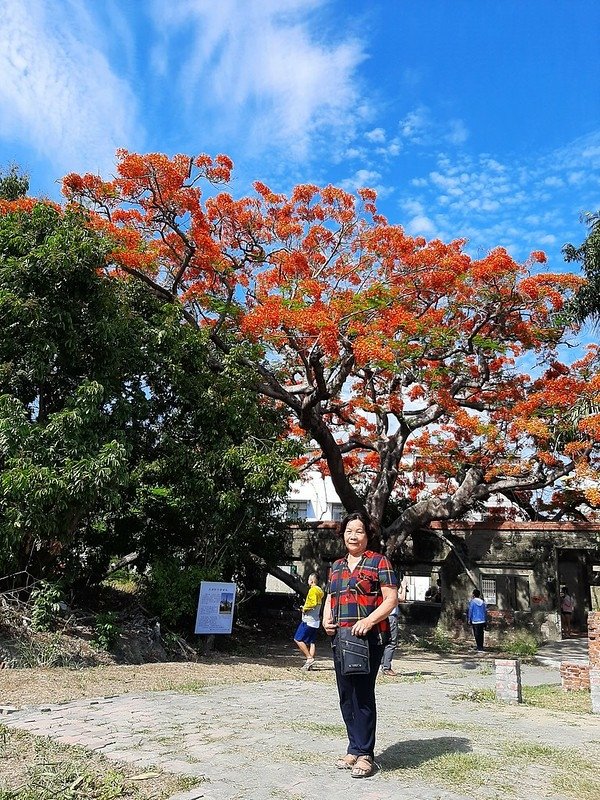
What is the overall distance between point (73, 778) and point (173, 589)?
7056 mm

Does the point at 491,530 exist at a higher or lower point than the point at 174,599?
higher

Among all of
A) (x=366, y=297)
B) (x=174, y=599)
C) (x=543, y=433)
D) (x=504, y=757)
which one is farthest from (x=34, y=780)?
(x=543, y=433)

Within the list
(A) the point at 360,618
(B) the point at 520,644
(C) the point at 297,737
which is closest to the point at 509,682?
(C) the point at 297,737

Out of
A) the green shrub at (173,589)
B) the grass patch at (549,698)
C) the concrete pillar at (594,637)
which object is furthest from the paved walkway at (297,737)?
the green shrub at (173,589)

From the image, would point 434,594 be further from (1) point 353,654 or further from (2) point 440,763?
(1) point 353,654

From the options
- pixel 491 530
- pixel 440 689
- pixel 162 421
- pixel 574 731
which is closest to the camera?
pixel 574 731

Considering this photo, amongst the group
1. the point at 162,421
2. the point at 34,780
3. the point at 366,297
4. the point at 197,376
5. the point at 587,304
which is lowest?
the point at 34,780

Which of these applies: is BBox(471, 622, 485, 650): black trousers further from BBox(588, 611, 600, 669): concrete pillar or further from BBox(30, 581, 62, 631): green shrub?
BBox(30, 581, 62, 631): green shrub

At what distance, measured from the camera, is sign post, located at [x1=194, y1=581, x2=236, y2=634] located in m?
10.2

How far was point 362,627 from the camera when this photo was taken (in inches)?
143

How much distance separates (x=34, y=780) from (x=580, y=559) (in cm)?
1802

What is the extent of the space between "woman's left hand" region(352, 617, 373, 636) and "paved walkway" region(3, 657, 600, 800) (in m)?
Answer: 0.76

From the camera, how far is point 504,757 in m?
4.13

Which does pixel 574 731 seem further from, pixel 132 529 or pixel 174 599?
pixel 132 529
